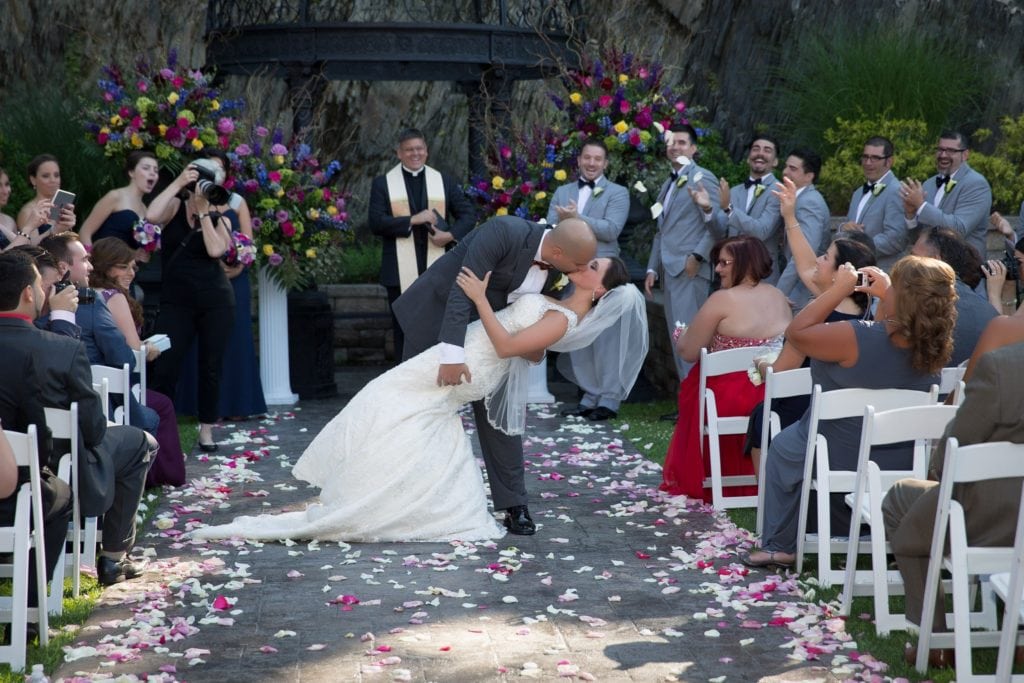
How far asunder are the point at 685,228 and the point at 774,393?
3842 mm

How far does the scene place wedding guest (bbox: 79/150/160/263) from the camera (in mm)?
9258

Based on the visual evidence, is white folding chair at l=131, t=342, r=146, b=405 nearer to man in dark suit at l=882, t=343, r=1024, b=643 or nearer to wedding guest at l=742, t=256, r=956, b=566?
wedding guest at l=742, t=256, r=956, b=566

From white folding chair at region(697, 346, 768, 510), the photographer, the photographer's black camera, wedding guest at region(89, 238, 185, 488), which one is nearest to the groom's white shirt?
white folding chair at region(697, 346, 768, 510)

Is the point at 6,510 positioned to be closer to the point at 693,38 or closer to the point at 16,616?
the point at 16,616

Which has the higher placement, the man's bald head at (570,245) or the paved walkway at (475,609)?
the man's bald head at (570,245)

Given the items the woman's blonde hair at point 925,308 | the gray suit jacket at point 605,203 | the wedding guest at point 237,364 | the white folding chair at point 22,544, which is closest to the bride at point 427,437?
the woman's blonde hair at point 925,308

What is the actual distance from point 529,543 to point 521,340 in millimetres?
1004

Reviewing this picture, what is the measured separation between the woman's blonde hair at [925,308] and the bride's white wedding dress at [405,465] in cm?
164

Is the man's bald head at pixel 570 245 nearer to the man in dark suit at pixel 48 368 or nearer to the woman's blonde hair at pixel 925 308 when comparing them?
the woman's blonde hair at pixel 925 308

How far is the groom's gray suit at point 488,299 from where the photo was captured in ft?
20.8

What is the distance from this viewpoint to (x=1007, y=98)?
13.1 m

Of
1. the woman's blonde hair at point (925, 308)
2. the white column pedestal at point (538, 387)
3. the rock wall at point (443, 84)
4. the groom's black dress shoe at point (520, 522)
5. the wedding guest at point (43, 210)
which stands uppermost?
the rock wall at point (443, 84)

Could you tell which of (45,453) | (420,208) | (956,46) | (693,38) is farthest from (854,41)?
(45,453)

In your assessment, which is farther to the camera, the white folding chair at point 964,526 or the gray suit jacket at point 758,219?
the gray suit jacket at point 758,219
